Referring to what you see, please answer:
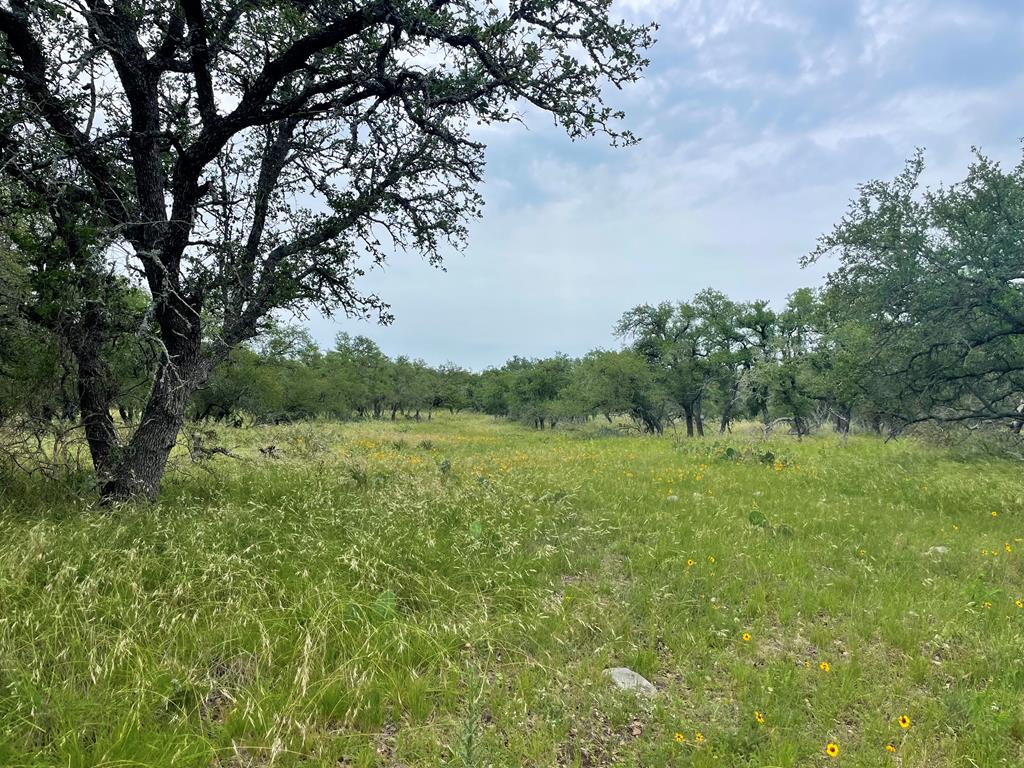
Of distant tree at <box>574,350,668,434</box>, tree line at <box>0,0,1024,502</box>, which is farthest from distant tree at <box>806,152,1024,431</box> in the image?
distant tree at <box>574,350,668,434</box>

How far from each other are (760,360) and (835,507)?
33.3 meters

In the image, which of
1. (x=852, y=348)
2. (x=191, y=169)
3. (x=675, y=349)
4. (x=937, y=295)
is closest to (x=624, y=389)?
(x=675, y=349)

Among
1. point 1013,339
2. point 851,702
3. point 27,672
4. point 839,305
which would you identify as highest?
point 839,305

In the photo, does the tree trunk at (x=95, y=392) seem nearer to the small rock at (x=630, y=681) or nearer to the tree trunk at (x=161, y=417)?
the tree trunk at (x=161, y=417)

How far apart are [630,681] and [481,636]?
1.18 m

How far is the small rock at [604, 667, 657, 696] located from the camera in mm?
3545

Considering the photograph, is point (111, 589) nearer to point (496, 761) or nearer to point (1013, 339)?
point (496, 761)

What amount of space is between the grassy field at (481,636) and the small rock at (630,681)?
12 centimetres

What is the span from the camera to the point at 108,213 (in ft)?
19.5

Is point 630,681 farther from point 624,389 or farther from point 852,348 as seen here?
point 624,389

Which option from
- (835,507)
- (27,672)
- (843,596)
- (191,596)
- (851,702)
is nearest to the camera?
(27,672)

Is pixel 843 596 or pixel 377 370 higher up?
pixel 377 370

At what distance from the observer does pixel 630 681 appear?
3.64 m

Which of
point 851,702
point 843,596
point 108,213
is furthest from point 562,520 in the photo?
point 108,213
